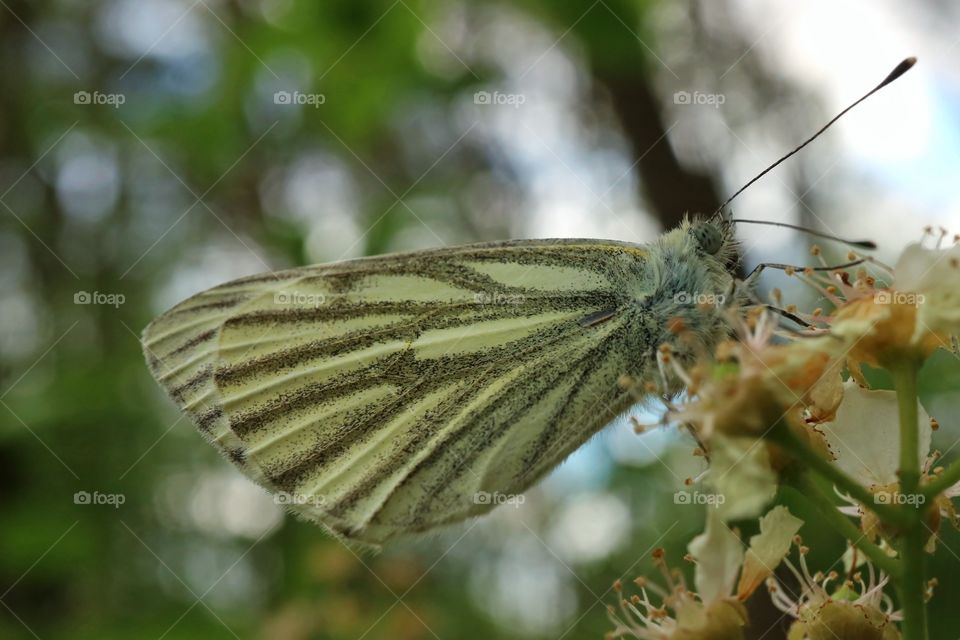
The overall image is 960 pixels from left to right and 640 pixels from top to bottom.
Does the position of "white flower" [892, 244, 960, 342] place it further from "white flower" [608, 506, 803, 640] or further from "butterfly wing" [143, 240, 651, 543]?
"butterfly wing" [143, 240, 651, 543]

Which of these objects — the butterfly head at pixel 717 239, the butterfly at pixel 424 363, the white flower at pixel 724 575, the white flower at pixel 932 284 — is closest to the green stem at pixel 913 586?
the white flower at pixel 724 575

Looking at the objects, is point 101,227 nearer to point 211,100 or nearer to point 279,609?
point 211,100

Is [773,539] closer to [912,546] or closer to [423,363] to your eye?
[912,546]

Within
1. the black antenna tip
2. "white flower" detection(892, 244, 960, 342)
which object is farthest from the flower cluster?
the black antenna tip

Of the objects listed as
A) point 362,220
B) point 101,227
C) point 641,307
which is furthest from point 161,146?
point 641,307

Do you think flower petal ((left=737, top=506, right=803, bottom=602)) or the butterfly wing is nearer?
flower petal ((left=737, top=506, right=803, bottom=602))

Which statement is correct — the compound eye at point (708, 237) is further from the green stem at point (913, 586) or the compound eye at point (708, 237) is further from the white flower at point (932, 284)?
the green stem at point (913, 586)

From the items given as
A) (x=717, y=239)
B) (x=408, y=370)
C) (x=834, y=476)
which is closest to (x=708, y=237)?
(x=717, y=239)
